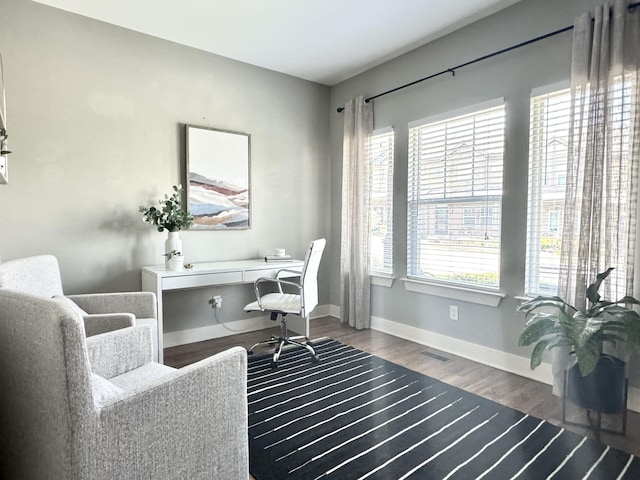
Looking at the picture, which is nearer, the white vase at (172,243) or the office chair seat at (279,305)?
the office chair seat at (279,305)

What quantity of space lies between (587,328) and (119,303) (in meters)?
2.78

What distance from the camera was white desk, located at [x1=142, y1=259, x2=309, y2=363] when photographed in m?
2.81

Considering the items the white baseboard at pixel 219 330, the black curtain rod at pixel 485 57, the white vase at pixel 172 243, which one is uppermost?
the black curtain rod at pixel 485 57

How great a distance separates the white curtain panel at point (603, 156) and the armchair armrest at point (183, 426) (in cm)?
204

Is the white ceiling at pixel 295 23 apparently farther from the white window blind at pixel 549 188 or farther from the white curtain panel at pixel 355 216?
the white window blind at pixel 549 188

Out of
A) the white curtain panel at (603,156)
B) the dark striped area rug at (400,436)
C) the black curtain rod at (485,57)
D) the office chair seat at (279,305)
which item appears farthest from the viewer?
the office chair seat at (279,305)

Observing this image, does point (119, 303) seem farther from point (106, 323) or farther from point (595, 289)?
point (595, 289)

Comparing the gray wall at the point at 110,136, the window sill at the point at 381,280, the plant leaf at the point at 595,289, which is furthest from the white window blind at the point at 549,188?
the gray wall at the point at 110,136

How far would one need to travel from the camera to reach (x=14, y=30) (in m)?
2.62

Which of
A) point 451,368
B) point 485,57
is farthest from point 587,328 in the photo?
point 485,57

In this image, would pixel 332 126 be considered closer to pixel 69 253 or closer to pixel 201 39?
pixel 201 39

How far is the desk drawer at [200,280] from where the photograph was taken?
2850mm

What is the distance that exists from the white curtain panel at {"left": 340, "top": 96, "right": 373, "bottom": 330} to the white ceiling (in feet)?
2.02

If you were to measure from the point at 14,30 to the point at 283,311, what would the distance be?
2.75m
